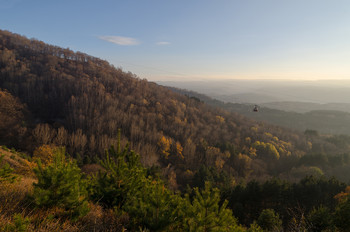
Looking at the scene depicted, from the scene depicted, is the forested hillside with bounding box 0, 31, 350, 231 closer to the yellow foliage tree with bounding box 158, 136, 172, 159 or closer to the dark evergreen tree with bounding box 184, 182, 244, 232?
the dark evergreen tree with bounding box 184, 182, 244, 232

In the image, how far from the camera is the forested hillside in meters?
6.59

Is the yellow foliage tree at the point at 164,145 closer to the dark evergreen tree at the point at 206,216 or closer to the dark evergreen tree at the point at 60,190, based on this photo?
the dark evergreen tree at the point at 60,190

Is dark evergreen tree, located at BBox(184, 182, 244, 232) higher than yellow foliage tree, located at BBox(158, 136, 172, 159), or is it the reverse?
dark evergreen tree, located at BBox(184, 182, 244, 232)

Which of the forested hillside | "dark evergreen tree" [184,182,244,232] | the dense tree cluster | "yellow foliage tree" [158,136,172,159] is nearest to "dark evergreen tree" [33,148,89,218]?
the forested hillside

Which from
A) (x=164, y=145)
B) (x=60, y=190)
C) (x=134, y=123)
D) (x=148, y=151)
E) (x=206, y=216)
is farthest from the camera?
(x=134, y=123)

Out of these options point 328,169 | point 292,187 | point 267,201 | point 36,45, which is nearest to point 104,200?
point 267,201

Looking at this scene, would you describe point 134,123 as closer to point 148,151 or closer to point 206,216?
point 148,151

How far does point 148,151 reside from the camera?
2445 inches

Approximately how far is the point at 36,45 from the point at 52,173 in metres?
176

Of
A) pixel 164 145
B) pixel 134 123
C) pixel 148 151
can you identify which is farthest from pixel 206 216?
pixel 134 123

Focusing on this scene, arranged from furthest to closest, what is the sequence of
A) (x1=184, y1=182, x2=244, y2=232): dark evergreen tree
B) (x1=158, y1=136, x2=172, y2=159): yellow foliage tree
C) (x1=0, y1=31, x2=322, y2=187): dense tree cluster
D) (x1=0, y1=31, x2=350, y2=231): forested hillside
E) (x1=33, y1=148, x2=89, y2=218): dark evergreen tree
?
(x1=158, y1=136, x2=172, y2=159): yellow foliage tree → (x1=0, y1=31, x2=322, y2=187): dense tree cluster → (x1=0, y1=31, x2=350, y2=231): forested hillside → (x1=33, y1=148, x2=89, y2=218): dark evergreen tree → (x1=184, y1=182, x2=244, y2=232): dark evergreen tree

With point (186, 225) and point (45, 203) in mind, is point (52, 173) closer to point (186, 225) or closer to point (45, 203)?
point (45, 203)

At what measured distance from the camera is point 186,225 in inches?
231

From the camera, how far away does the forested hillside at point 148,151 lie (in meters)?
6.59
